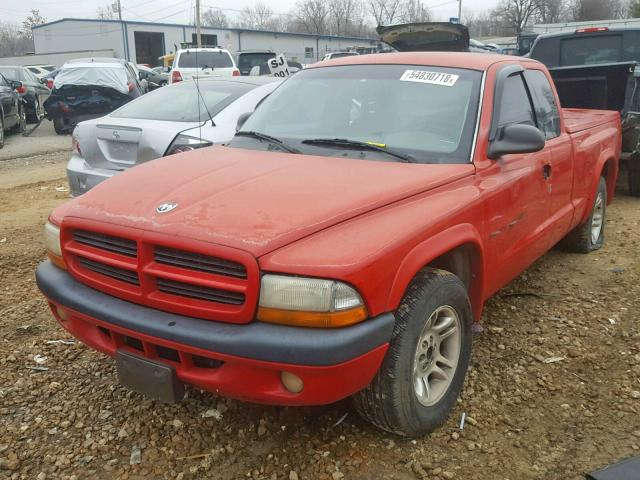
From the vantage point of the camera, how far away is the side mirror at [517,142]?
123 inches

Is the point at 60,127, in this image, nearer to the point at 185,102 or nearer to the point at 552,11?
the point at 185,102

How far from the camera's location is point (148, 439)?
9.29 feet

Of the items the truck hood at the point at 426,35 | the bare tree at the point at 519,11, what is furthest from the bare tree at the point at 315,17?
the truck hood at the point at 426,35

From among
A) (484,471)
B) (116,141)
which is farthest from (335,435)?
(116,141)

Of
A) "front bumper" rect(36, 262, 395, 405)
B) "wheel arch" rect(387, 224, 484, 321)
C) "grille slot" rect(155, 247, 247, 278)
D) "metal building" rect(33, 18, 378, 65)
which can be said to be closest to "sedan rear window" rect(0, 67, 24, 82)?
"front bumper" rect(36, 262, 395, 405)

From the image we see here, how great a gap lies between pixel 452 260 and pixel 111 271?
1.61 meters

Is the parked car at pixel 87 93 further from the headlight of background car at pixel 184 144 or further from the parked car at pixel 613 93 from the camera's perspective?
the parked car at pixel 613 93

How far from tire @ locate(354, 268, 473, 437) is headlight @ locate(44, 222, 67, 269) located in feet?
5.09

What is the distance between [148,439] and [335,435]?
0.88m

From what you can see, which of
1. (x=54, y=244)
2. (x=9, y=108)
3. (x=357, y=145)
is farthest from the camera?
(x=9, y=108)

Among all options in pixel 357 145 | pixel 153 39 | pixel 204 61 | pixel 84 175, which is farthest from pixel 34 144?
pixel 153 39

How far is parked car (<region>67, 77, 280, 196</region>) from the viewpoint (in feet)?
17.5

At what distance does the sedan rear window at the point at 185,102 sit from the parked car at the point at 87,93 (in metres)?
7.45

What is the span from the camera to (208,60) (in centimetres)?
1886
